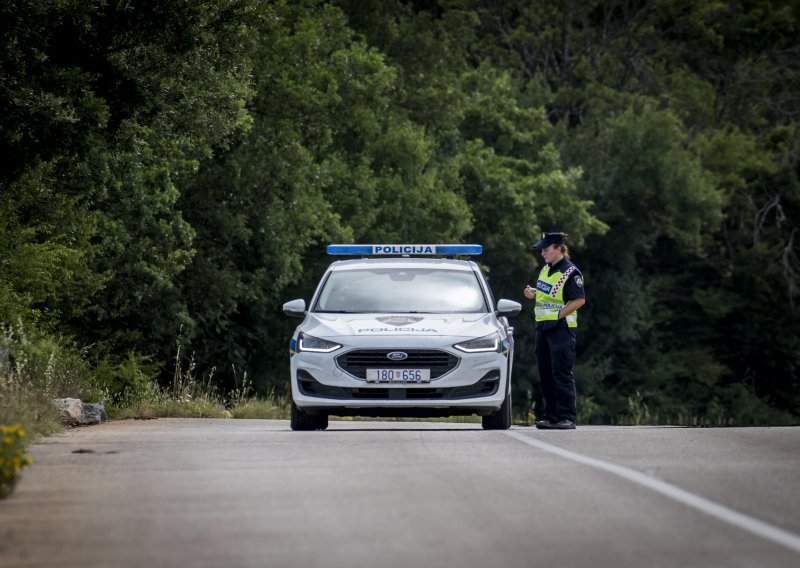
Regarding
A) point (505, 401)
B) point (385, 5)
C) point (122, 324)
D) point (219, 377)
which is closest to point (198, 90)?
point (505, 401)

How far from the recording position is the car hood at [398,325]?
17422 mm

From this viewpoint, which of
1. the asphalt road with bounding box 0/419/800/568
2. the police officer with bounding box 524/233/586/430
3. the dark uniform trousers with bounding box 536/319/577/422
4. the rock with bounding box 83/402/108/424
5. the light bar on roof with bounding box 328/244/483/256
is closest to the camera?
the asphalt road with bounding box 0/419/800/568

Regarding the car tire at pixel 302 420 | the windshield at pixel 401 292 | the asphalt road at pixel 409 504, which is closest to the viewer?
the asphalt road at pixel 409 504

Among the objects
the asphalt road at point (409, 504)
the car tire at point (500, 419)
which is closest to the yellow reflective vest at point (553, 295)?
the car tire at point (500, 419)

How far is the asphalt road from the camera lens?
27.4 ft

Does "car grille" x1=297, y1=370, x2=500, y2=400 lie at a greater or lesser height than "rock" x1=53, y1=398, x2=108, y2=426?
greater

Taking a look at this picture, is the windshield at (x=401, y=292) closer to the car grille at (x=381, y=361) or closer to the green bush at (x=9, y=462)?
the car grille at (x=381, y=361)

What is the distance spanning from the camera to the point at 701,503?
10.1 m

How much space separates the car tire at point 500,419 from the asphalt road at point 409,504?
250 centimetres

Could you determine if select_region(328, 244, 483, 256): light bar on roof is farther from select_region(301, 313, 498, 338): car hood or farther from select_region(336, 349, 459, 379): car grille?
select_region(336, 349, 459, 379): car grille

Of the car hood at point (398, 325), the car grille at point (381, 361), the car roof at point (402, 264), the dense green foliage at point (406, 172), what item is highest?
the dense green foliage at point (406, 172)

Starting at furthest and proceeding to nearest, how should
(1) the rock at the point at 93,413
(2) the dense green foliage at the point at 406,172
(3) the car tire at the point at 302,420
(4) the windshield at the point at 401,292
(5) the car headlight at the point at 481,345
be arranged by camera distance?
1. (2) the dense green foliage at the point at 406,172
2. (1) the rock at the point at 93,413
3. (4) the windshield at the point at 401,292
4. (3) the car tire at the point at 302,420
5. (5) the car headlight at the point at 481,345

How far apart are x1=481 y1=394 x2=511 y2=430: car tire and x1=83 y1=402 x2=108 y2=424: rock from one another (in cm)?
481

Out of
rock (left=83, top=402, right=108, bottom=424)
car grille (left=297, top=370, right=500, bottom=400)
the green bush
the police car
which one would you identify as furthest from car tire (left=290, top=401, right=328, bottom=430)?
the green bush
